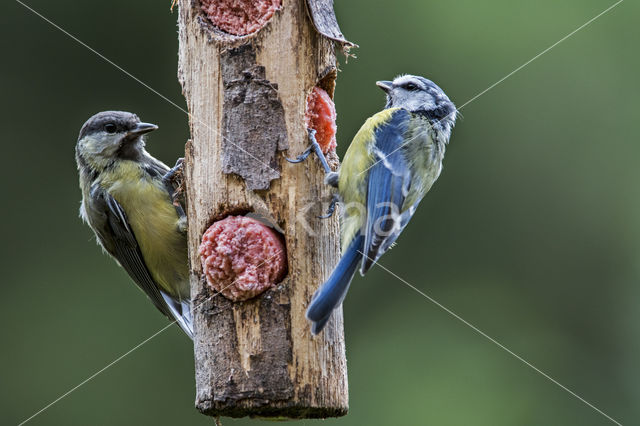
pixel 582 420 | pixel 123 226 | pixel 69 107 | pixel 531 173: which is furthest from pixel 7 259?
pixel 582 420

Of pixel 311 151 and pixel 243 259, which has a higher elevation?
pixel 311 151

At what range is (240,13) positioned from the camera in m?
3.54

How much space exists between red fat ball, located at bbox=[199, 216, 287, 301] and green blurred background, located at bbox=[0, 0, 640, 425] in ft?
12.7

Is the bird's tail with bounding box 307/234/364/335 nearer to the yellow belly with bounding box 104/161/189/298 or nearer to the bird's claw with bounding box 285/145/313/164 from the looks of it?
the bird's claw with bounding box 285/145/313/164

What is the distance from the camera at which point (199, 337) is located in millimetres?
3412

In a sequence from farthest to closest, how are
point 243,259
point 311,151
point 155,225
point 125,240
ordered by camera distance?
point 125,240 < point 155,225 < point 311,151 < point 243,259

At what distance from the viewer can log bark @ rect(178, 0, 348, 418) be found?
10.8 feet

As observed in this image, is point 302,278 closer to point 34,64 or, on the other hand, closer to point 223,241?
point 223,241

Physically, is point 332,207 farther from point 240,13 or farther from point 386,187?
point 240,13

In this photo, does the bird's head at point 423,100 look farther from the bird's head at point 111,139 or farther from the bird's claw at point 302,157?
the bird's head at point 111,139

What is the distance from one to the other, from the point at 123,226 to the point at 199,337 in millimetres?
Result: 936

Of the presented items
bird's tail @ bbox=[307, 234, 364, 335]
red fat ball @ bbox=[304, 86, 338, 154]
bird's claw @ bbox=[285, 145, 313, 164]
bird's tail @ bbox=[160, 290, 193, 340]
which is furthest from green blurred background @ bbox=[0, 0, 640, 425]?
bird's tail @ bbox=[307, 234, 364, 335]

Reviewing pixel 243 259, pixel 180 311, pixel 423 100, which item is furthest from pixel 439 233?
pixel 243 259

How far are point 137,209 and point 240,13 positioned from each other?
1075mm
